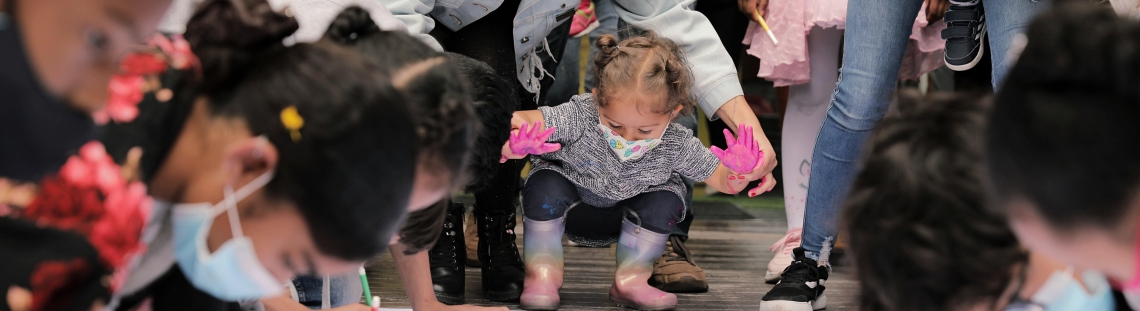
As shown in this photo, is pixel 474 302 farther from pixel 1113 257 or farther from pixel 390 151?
Answer: pixel 1113 257

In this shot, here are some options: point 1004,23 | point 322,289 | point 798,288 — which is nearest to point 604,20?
point 798,288

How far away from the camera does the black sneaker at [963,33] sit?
147 centimetres

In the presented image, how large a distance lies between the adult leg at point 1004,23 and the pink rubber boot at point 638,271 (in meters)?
0.66

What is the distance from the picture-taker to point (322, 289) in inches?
46.6

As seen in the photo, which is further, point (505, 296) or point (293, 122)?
point (505, 296)

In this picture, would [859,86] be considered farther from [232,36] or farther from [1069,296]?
[232,36]

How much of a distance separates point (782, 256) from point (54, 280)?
60.1 inches

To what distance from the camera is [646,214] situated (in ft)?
5.96

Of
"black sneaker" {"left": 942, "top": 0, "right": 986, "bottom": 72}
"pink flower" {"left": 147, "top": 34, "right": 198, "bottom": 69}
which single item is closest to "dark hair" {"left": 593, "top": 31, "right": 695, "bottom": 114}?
"black sneaker" {"left": 942, "top": 0, "right": 986, "bottom": 72}

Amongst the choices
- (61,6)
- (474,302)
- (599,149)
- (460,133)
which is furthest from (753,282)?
(61,6)

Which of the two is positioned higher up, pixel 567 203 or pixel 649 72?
pixel 649 72

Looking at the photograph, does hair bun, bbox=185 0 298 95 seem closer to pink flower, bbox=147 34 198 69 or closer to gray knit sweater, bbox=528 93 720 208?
pink flower, bbox=147 34 198 69

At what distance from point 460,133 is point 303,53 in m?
0.16

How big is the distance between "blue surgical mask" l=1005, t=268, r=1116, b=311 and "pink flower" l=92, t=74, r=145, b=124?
0.65m
